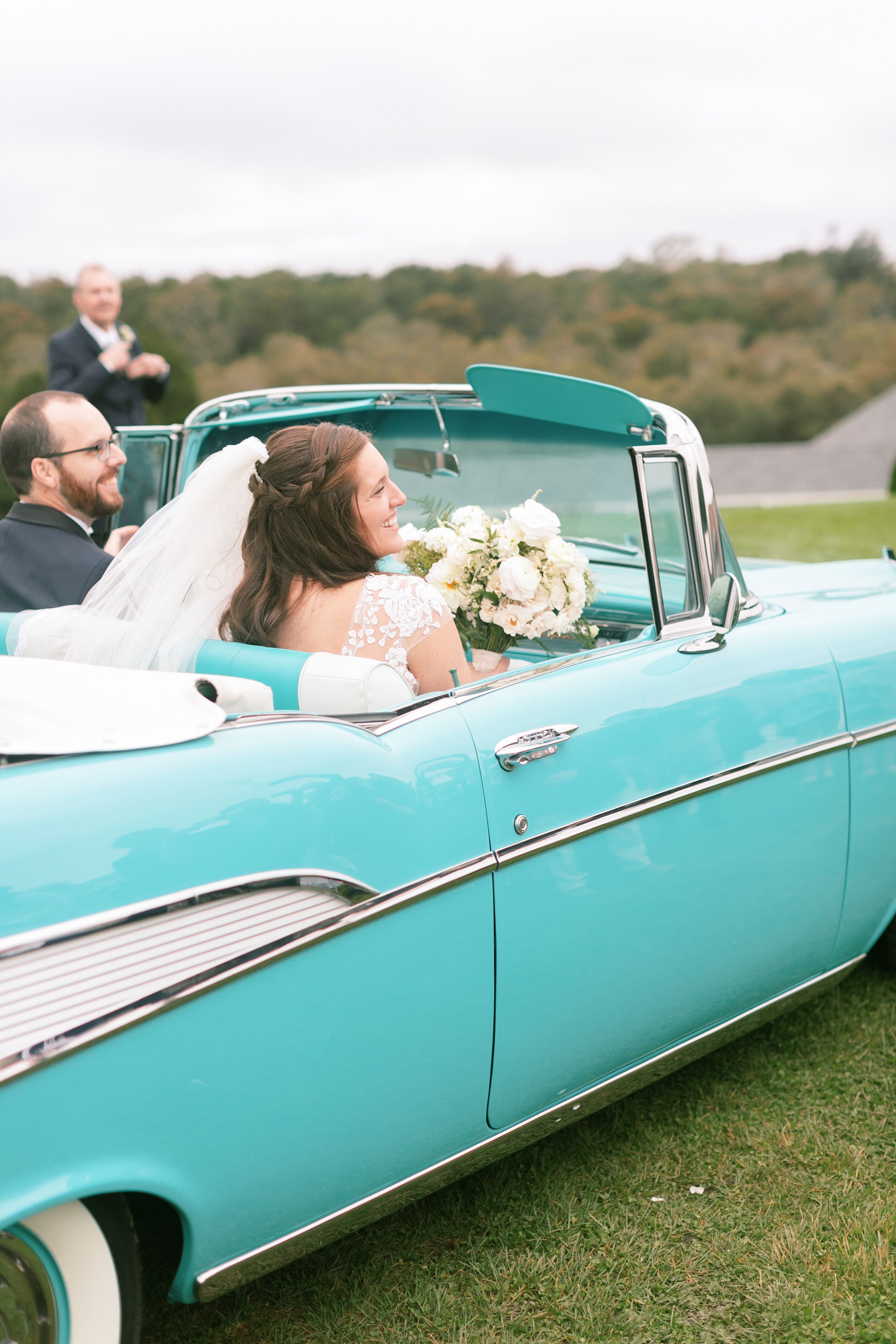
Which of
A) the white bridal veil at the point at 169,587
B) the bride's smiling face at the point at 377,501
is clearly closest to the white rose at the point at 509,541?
the bride's smiling face at the point at 377,501

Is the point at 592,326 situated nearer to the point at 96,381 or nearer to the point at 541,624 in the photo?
the point at 96,381

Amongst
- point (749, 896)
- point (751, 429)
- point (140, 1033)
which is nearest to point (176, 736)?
point (140, 1033)

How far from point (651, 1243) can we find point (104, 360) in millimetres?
4789

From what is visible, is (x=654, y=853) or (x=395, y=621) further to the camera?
(x=395, y=621)

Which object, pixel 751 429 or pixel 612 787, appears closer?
pixel 612 787

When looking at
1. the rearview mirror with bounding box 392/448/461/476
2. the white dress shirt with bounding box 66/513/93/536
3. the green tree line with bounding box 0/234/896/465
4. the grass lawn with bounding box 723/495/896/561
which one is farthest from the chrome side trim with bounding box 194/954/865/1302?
the green tree line with bounding box 0/234/896/465

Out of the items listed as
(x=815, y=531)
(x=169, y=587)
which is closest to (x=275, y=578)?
(x=169, y=587)

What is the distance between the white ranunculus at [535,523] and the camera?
98.3 inches

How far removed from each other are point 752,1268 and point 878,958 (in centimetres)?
131

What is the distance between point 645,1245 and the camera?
7.23 ft

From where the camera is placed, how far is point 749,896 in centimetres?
235

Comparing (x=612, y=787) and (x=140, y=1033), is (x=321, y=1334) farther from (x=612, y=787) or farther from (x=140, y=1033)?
(x=612, y=787)

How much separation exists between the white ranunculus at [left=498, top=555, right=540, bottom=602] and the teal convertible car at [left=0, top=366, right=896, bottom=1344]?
0.25 meters

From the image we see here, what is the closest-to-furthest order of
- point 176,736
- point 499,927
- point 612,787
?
1. point 176,736
2. point 499,927
3. point 612,787
